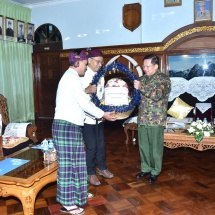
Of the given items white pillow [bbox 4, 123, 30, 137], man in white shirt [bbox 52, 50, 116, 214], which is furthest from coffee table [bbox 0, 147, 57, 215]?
white pillow [bbox 4, 123, 30, 137]

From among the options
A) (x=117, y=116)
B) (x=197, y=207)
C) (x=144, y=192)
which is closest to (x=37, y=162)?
(x=117, y=116)

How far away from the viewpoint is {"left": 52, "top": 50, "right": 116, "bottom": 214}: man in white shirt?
2037mm

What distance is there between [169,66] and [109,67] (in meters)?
3.38

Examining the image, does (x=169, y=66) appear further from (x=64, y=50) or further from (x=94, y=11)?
(x=64, y=50)

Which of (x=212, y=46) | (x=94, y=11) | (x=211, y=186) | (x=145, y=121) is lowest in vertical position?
(x=211, y=186)

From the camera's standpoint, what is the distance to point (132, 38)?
19.0 ft

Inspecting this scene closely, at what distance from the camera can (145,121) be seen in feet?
8.85

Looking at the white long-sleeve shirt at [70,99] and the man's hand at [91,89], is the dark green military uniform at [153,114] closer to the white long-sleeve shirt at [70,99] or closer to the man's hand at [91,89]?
the man's hand at [91,89]

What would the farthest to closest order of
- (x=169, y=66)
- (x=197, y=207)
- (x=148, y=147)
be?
(x=169, y=66), (x=148, y=147), (x=197, y=207)

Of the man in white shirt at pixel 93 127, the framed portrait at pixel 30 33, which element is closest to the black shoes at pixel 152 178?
the man in white shirt at pixel 93 127

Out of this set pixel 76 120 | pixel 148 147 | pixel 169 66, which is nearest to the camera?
pixel 76 120

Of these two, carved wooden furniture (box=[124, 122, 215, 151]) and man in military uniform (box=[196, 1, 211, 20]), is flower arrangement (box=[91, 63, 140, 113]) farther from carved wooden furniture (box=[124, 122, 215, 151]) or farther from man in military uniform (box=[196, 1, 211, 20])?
man in military uniform (box=[196, 1, 211, 20])

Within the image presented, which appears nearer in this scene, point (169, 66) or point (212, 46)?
point (212, 46)

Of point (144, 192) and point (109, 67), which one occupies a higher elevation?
point (109, 67)
